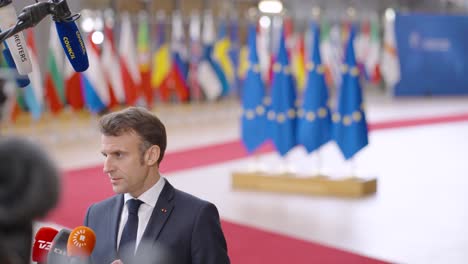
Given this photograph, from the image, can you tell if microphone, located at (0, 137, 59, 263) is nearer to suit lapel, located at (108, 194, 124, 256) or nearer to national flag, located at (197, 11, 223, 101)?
suit lapel, located at (108, 194, 124, 256)

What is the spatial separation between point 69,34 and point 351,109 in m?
6.68

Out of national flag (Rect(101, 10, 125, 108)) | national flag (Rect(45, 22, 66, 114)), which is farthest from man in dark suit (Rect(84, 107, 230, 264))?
national flag (Rect(45, 22, 66, 114))

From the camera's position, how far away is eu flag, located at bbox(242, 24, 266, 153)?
999 centimetres

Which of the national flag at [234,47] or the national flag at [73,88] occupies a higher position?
the national flag at [234,47]

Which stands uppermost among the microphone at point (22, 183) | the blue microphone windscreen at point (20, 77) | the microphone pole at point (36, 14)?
the microphone pole at point (36, 14)

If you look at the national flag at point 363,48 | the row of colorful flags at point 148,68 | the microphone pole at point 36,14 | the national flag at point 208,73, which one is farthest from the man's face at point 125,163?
the national flag at point 363,48

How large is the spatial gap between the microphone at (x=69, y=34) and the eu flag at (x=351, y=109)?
256 inches

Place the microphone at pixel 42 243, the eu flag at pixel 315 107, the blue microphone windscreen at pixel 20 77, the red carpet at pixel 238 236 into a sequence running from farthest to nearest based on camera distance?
the eu flag at pixel 315 107
the red carpet at pixel 238 236
the blue microphone windscreen at pixel 20 77
the microphone at pixel 42 243

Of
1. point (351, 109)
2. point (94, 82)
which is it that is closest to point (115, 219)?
point (351, 109)

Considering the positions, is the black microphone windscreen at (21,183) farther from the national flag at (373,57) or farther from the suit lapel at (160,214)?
the national flag at (373,57)

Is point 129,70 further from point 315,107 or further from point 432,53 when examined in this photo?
point 432,53

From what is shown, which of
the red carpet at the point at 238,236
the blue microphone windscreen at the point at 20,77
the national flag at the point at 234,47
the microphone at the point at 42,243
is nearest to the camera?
the microphone at the point at 42,243

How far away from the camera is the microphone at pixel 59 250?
79.9 inches

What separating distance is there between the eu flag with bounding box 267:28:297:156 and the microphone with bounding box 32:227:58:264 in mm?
7487
